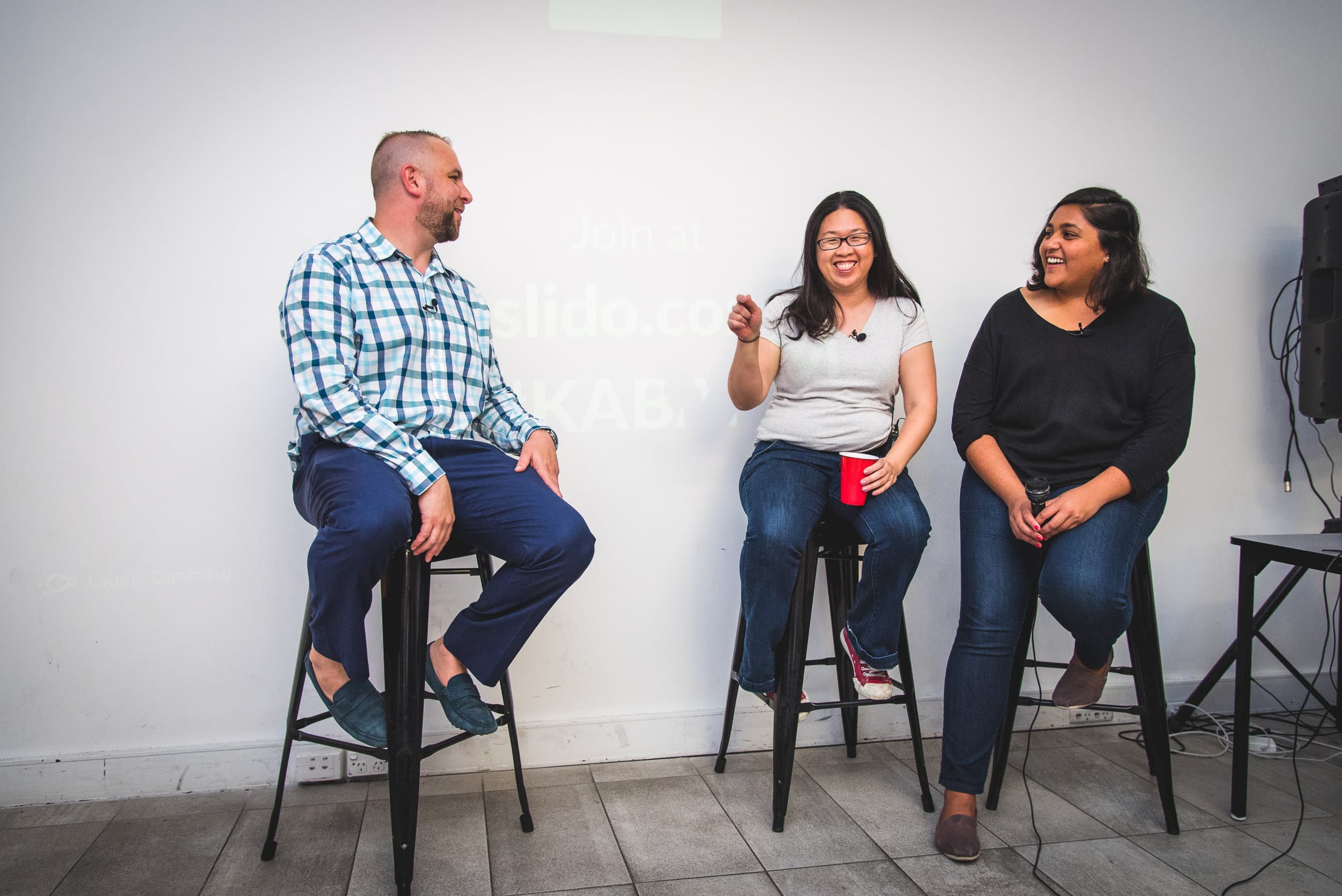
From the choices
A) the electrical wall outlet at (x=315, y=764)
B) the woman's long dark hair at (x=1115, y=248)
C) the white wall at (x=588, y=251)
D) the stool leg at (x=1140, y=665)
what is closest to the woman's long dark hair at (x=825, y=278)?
the white wall at (x=588, y=251)

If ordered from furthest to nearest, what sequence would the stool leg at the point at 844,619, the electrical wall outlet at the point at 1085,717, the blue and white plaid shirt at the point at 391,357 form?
the electrical wall outlet at the point at 1085,717 < the stool leg at the point at 844,619 < the blue and white plaid shirt at the point at 391,357

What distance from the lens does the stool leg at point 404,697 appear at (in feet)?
4.99

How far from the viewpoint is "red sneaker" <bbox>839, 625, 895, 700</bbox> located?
1873 millimetres

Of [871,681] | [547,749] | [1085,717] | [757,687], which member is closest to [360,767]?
[547,749]

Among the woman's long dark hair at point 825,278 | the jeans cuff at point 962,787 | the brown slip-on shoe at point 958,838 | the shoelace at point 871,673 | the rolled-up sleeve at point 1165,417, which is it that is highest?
the woman's long dark hair at point 825,278

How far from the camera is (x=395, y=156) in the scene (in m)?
1.79

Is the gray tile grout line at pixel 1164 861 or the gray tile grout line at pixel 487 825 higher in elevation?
the gray tile grout line at pixel 1164 861

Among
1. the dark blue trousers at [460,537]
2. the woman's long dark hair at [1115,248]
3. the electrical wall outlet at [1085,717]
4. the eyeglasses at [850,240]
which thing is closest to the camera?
the dark blue trousers at [460,537]

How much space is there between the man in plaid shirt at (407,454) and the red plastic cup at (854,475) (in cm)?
58

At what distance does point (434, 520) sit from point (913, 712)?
1.17 metres

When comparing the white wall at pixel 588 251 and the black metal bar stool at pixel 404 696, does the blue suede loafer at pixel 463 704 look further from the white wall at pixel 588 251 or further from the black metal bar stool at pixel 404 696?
the white wall at pixel 588 251

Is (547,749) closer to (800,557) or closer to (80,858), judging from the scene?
(800,557)

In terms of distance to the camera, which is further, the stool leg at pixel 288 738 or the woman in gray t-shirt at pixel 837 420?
the woman in gray t-shirt at pixel 837 420

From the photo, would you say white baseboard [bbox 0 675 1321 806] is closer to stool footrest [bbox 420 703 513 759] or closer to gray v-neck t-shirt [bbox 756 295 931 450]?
stool footrest [bbox 420 703 513 759]
